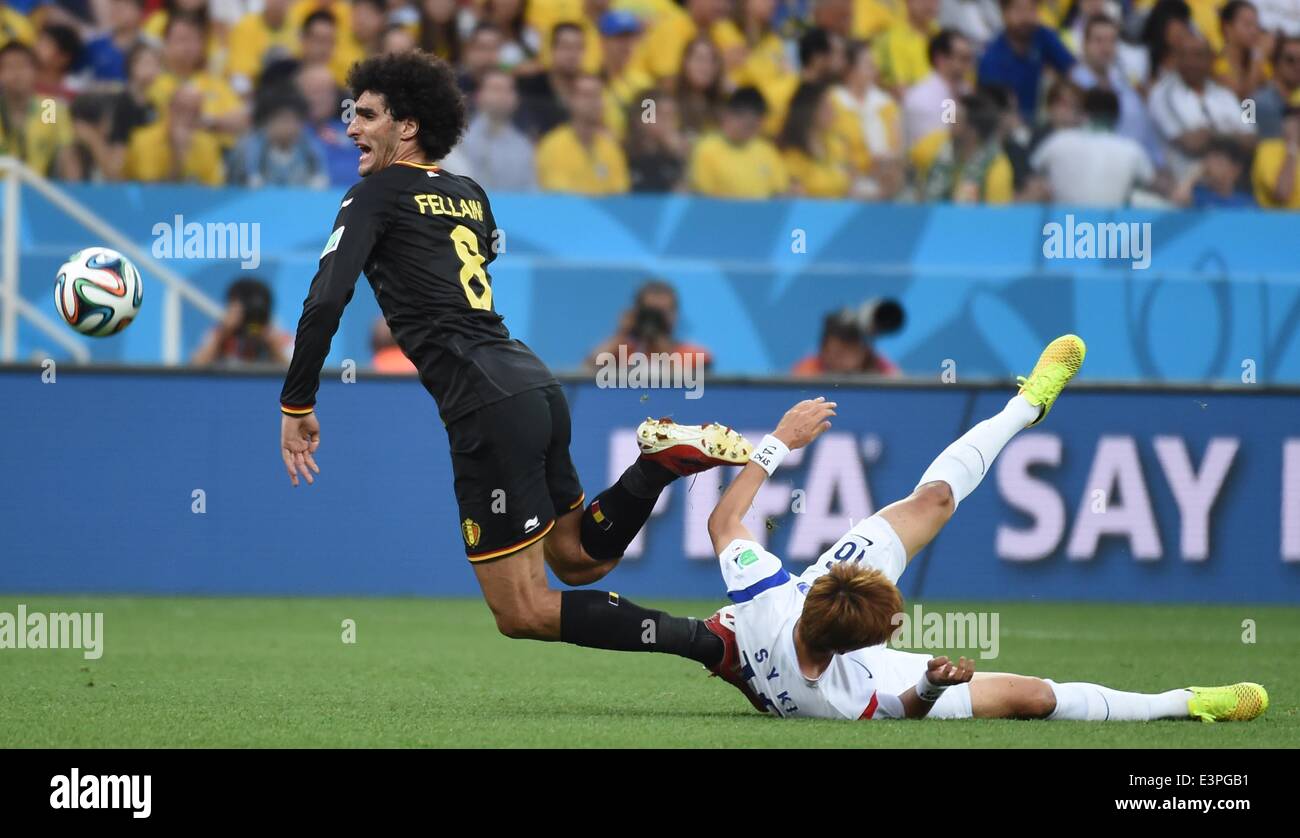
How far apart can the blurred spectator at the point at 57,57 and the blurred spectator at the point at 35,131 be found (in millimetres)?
384

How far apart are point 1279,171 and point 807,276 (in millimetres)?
4282

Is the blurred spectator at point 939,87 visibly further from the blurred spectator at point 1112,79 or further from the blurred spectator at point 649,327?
the blurred spectator at point 649,327

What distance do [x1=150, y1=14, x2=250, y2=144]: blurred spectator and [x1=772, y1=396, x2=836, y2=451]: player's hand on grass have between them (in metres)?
7.51

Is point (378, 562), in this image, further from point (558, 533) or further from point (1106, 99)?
point (1106, 99)

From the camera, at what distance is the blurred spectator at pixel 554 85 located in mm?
13242

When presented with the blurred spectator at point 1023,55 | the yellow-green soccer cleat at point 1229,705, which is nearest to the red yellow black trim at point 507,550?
the yellow-green soccer cleat at point 1229,705

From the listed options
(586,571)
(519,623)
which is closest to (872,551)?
(586,571)

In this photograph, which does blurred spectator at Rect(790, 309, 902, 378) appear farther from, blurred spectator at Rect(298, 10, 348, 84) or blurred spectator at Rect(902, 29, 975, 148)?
blurred spectator at Rect(298, 10, 348, 84)

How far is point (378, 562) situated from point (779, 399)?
2.86 meters

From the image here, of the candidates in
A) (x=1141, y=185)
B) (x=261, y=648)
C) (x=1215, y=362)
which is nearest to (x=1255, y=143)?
(x=1141, y=185)

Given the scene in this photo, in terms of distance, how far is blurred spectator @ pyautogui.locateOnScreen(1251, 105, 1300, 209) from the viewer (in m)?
14.3

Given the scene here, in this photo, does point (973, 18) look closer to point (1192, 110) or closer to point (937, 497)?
point (1192, 110)

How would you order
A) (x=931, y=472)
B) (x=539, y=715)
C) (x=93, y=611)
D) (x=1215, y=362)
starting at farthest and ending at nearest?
Result: 1. (x=1215, y=362)
2. (x=93, y=611)
3. (x=931, y=472)
4. (x=539, y=715)

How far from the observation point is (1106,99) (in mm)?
14383
